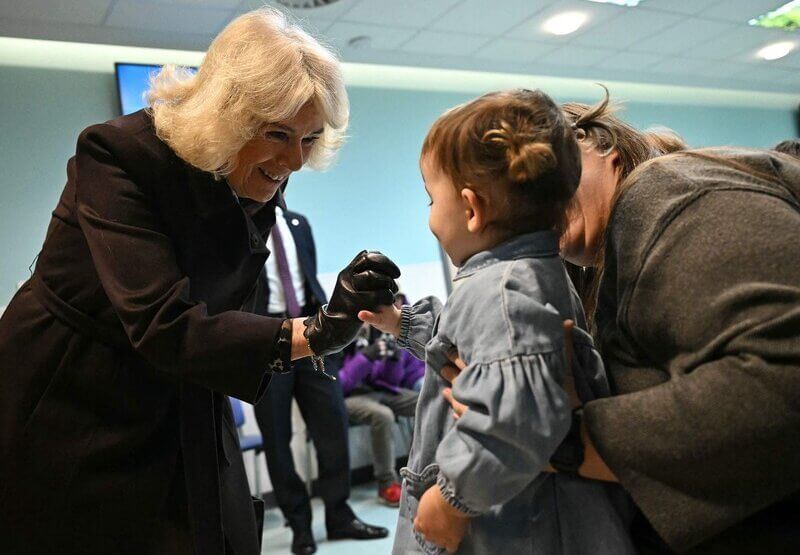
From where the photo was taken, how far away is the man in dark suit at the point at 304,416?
3643mm

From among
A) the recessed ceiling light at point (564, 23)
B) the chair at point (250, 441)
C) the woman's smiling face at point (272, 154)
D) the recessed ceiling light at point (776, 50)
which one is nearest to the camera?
the woman's smiling face at point (272, 154)

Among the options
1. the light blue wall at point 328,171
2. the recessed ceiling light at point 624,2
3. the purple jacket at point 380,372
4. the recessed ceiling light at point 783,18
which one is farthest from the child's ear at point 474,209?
the recessed ceiling light at point 783,18

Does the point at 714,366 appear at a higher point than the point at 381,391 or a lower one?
A: higher

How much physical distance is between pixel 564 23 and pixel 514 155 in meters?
4.80

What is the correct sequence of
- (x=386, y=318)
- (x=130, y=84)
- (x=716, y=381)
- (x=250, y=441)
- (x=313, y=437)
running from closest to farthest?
(x=716, y=381), (x=386, y=318), (x=313, y=437), (x=250, y=441), (x=130, y=84)

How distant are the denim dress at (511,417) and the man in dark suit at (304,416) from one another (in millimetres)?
2696

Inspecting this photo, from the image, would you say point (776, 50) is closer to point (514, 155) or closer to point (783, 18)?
point (783, 18)

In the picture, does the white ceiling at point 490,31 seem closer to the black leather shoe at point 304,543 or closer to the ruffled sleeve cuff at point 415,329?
the black leather shoe at point 304,543

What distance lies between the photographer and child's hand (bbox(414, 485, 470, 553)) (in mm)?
921

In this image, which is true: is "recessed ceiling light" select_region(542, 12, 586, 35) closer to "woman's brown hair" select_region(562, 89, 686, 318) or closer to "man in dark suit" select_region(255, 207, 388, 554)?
"man in dark suit" select_region(255, 207, 388, 554)

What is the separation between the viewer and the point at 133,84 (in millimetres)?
4898

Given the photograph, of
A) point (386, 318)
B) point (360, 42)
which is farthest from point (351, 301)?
point (360, 42)

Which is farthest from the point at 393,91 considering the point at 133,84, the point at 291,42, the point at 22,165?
the point at 291,42

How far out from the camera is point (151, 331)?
3.84 feet
